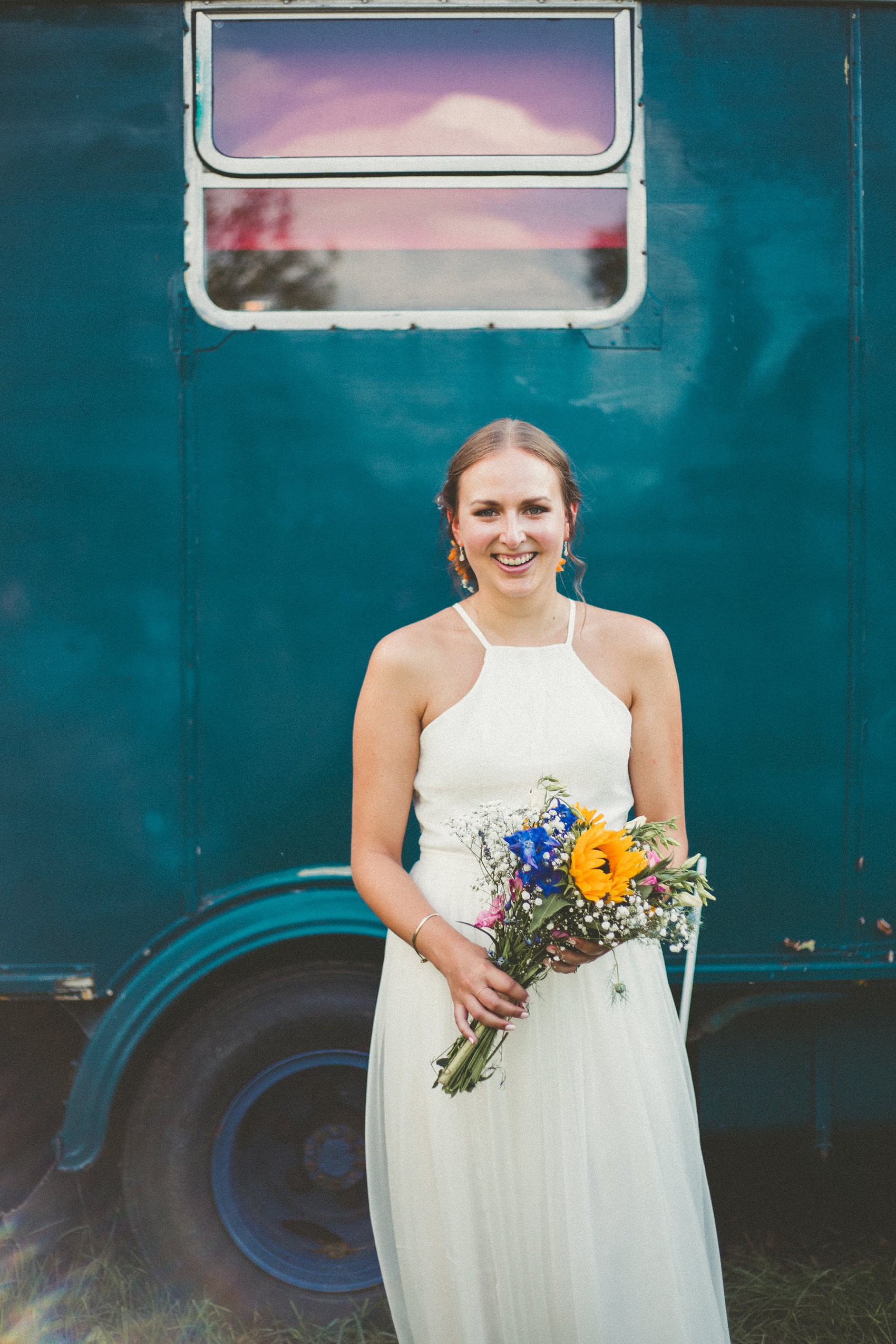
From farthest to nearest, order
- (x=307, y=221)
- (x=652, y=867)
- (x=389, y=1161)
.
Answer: (x=307, y=221), (x=389, y=1161), (x=652, y=867)

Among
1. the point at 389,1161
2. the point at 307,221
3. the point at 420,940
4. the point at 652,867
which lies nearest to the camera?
the point at 652,867

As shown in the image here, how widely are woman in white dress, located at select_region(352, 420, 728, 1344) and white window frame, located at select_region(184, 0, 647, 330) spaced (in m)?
0.61

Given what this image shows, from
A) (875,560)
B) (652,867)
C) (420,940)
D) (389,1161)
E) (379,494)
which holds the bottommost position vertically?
(389,1161)

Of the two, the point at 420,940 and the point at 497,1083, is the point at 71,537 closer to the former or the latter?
the point at 420,940

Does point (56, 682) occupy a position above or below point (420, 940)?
above

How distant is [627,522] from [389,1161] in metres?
1.61

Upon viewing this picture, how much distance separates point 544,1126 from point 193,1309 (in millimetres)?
1335

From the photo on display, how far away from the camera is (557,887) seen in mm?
1508

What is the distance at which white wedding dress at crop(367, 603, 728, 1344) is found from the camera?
5.65 feet

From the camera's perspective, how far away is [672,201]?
2.32 metres

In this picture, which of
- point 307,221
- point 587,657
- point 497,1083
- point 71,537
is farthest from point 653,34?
point 497,1083

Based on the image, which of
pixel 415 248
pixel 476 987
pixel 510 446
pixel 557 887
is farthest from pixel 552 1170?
pixel 415 248

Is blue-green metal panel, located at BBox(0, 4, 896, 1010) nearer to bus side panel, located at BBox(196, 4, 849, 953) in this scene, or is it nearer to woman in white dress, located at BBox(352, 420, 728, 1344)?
bus side panel, located at BBox(196, 4, 849, 953)

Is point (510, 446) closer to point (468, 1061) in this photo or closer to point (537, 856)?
point (537, 856)
